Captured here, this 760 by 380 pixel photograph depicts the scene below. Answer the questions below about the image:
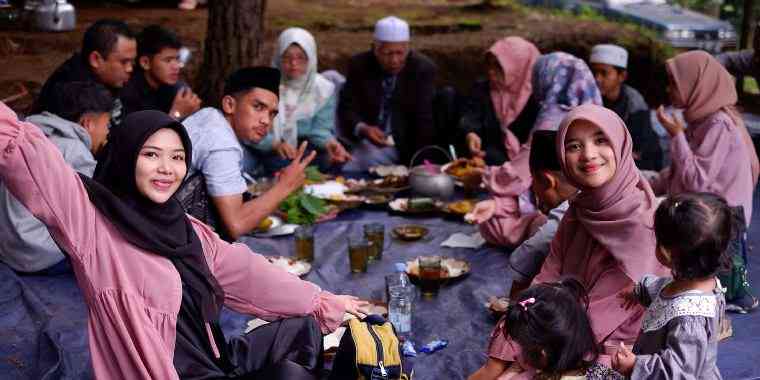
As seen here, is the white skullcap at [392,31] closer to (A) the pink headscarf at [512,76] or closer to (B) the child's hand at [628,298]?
(A) the pink headscarf at [512,76]

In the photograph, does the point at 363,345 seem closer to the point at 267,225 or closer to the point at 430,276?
the point at 430,276

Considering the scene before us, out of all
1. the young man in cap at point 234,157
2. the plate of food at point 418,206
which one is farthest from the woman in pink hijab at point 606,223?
the plate of food at point 418,206

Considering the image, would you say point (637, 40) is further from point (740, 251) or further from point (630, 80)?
point (740, 251)

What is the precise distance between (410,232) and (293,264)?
0.87 m

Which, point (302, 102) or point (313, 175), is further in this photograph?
point (302, 102)

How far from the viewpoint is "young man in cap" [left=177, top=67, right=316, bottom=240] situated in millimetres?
4039

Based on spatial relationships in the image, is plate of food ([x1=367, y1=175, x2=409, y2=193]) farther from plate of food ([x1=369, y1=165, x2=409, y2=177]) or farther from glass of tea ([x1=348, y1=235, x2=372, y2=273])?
glass of tea ([x1=348, y1=235, x2=372, y2=273])

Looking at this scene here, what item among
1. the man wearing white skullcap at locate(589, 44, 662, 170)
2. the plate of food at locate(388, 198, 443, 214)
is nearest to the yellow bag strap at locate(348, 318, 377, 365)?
the plate of food at locate(388, 198, 443, 214)

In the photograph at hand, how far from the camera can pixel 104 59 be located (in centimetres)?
530

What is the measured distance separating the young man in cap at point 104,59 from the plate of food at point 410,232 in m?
1.94

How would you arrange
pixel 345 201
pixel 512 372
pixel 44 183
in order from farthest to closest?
pixel 345 201, pixel 512 372, pixel 44 183

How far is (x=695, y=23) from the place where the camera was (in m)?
11.4

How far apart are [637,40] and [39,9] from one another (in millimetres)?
6315

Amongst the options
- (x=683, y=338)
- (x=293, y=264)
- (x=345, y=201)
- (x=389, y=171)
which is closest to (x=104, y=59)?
(x=345, y=201)
